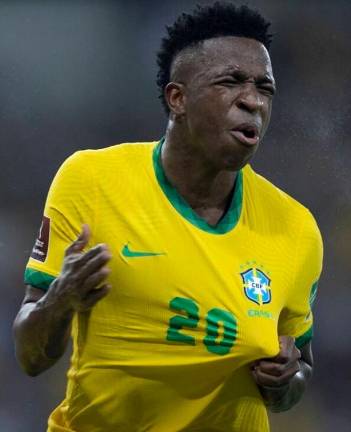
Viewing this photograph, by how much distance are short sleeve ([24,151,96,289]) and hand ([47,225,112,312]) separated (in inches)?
5.1

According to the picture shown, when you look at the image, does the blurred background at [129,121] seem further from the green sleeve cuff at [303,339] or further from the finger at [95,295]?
the finger at [95,295]

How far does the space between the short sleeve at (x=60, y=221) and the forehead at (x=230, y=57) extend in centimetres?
30

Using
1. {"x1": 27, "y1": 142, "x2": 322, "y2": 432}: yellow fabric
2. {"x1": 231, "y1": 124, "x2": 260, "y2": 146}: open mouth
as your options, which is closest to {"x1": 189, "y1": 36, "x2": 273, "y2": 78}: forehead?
{"x1": 231, "y1": 124, "x2": 260, "y2": 146}: open mouth

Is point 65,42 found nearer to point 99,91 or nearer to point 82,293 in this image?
point 99,91

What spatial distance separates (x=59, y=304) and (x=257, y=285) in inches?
15.8

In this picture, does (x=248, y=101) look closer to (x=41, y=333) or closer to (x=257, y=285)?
(x=257, y=285)

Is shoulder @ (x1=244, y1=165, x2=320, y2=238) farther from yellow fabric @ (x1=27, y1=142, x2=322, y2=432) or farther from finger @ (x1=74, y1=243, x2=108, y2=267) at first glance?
finger @ (x1=74, y1=243, x2=108, y2=267)

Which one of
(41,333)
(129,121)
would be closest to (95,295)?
(41,333)

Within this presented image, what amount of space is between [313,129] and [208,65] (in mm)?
1333

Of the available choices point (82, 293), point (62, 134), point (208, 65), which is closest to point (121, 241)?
point (82, 293)

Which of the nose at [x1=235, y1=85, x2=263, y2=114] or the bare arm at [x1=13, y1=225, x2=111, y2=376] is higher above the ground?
the nose at [x1=235, y1=85, x2=263, y2=114]

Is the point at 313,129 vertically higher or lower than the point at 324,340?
higher

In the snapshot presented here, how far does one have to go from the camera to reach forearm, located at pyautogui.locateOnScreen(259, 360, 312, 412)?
190cm

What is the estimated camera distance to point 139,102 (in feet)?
10.5
